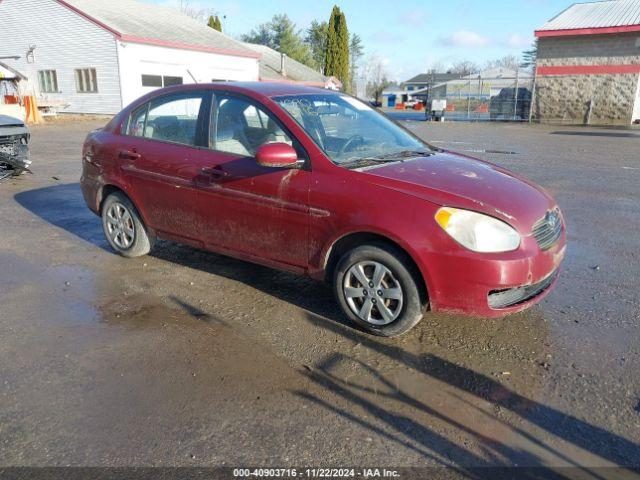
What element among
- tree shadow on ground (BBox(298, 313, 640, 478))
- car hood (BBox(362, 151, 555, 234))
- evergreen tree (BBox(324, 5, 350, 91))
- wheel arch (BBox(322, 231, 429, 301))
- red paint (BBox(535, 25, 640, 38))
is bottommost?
tree shadow on ground (BBox(298, 313, 640, 478))

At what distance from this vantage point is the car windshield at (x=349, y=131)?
161 inches

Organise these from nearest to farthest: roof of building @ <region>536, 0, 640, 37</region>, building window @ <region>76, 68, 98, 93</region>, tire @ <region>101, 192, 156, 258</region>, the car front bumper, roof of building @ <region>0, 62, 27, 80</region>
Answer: the car front bumper → tire @ <region>101, 192, 156, 258</region> → roof of building @ <region>536, 0, 640, 37</region> → roof of building @ <region>0, 62, 27, 80</region> → building window @ <region>76, 68, 98, 93</region>

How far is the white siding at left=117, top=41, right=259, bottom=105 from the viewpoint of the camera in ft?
89.8

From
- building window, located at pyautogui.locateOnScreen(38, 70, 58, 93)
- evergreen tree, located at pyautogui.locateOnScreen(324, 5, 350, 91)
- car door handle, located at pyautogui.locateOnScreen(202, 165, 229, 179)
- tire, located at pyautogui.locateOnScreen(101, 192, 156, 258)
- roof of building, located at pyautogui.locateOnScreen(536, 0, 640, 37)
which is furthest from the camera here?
evergreen tree, located at pyautogui.locateOnScreen(324, 5, 350, 91)

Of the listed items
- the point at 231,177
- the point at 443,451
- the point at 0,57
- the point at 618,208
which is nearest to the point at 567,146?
the point at 618,208

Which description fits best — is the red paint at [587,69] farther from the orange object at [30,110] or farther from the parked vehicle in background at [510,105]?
the orange object at [30,110]

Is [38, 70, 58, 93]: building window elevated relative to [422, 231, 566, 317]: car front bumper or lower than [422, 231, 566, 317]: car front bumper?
elevated

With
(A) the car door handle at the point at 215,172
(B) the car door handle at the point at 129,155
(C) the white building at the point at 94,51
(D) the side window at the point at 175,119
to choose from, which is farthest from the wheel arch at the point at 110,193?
(C) the white building at the point at 94,51

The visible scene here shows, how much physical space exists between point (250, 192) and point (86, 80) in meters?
28.5

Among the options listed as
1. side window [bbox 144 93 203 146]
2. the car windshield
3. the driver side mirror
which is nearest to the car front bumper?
the car windshield

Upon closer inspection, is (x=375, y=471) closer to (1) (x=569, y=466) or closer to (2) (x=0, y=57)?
(1) (x=569, y=466)

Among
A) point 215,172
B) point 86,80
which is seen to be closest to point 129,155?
point 215,172

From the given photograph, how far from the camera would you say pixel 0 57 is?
105 ft

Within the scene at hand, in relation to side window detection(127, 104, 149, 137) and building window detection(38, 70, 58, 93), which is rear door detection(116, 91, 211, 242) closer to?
side window detection(127, 104, 149, 137)
